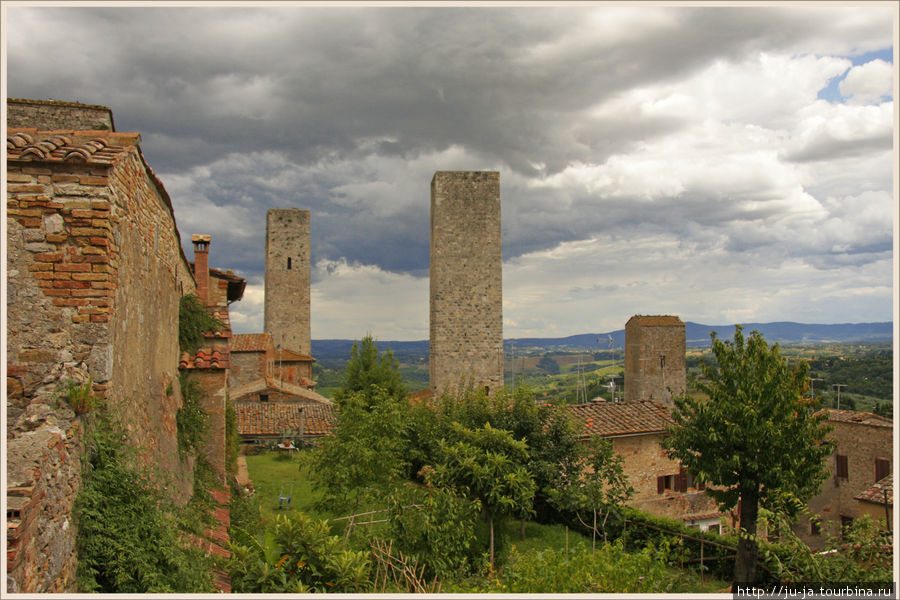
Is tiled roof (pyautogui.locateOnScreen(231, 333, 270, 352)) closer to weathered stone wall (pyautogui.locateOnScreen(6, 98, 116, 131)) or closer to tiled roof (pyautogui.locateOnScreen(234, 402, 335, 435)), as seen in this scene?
tiled roof (pyautogui.locateOnScreen(234, 402, 335, 435))

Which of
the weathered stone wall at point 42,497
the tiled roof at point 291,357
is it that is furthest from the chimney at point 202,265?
the tiled roof at point 291,357

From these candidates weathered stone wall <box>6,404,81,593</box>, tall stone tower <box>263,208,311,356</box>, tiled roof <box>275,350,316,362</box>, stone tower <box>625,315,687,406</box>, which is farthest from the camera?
tall stone tower <box>263,208,311,356</box>

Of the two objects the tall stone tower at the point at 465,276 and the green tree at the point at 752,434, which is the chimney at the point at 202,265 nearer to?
the green tree at the point at 752,434

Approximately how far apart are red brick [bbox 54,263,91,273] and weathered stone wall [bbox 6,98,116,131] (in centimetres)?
602

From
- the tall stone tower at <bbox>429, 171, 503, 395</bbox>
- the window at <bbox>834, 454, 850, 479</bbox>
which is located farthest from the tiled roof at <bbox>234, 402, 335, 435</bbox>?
the window at <bbox>834, 454, 850, 479</bbox>

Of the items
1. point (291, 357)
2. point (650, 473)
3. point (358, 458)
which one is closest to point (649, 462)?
point (650, 473)

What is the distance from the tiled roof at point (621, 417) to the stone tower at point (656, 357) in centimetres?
503

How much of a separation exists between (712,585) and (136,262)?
13280 mm

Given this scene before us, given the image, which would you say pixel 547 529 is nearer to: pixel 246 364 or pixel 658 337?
pixel 658 337

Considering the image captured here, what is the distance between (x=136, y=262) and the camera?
247 inches

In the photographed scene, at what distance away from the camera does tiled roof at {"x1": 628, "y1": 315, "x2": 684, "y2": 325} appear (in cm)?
2572

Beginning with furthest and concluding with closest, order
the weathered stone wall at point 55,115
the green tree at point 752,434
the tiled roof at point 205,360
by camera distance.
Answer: the green tree at point 752,434, the weathered stone wall at point 55,115, the tiled roof at point 205,360

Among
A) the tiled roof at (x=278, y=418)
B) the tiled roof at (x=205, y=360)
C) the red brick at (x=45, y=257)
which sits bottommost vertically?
the tiled roof at (x=278, y=418)

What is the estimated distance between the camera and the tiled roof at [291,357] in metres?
39.9
